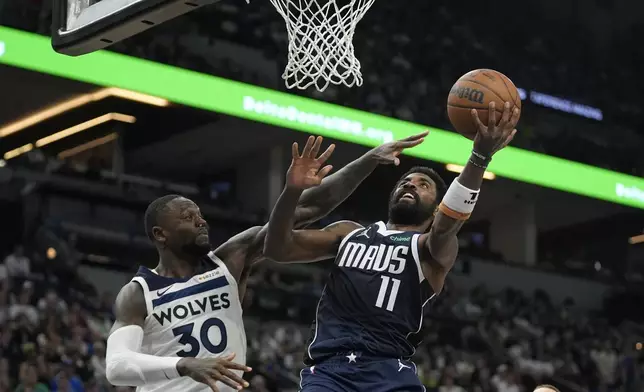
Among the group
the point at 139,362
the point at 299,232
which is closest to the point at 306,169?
the point at 299,232

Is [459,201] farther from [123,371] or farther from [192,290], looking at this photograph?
[123,371]

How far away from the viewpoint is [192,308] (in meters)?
5.10

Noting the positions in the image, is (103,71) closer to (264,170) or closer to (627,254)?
(264,170)

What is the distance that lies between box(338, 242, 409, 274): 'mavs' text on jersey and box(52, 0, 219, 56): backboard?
4.11 feet

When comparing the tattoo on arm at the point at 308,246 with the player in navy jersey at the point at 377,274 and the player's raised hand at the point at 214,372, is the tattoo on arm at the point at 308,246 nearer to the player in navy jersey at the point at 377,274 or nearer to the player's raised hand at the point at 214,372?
the player in navy jersey at the point at 377,274

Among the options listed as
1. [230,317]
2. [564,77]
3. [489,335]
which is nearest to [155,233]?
[230,317]

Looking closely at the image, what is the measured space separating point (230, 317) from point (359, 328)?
684 millimetres

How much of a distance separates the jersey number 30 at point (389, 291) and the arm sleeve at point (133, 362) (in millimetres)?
876

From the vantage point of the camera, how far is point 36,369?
10.6m

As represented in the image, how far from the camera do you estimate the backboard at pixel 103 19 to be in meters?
5.01

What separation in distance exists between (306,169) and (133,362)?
1075 mm

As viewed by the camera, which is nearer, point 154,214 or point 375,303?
point 375,303

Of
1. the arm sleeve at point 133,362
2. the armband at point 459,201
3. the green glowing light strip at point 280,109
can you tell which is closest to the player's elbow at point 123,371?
the arm sleeve at point 133,362

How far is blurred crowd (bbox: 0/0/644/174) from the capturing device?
15.5 meters
